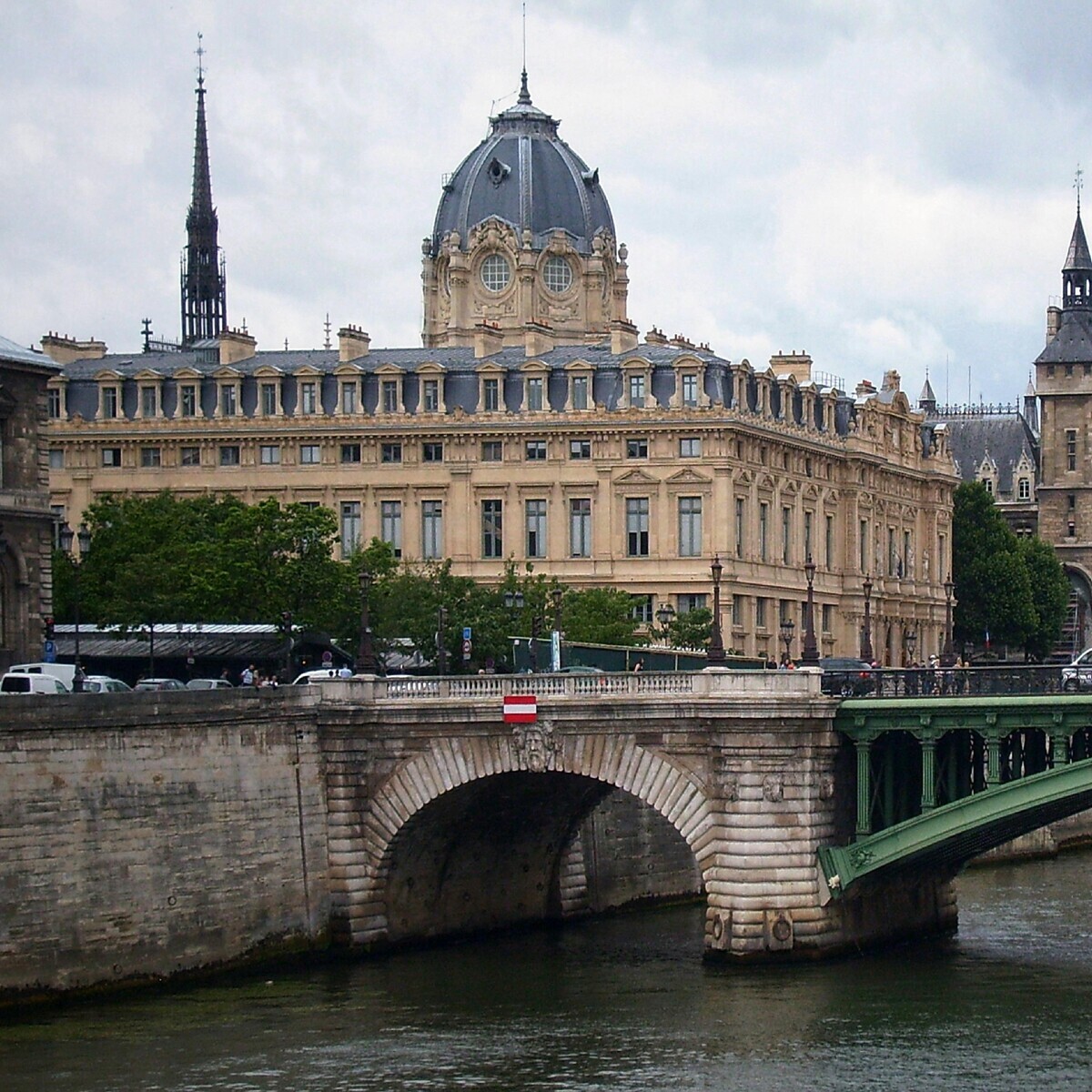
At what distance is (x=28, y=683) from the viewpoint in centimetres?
7788

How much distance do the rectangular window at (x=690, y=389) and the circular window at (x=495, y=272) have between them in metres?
27.3

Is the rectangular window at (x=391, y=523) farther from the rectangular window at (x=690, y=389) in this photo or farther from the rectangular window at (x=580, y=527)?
the rectangular window at (x=690, y=389)

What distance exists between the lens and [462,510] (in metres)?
132

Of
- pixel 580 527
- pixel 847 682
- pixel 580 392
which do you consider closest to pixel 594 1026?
pixel 847 682

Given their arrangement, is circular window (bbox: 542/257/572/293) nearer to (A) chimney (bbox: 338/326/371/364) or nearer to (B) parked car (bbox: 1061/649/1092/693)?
(A) chimney (bbox: 338/326/371/364)

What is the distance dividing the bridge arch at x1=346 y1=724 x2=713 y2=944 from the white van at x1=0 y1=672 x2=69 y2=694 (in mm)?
8710

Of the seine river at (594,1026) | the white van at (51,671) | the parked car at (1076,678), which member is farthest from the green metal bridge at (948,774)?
the white van at (51,671)

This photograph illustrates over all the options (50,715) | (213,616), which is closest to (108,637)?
(213,616)

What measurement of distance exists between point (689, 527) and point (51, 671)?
172ft

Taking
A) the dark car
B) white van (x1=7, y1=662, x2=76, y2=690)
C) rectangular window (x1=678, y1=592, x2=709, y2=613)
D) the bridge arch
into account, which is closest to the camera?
the dark car

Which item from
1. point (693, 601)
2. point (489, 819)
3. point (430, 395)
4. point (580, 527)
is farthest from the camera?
point (430, 395)

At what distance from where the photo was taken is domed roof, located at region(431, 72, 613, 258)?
6058 inches

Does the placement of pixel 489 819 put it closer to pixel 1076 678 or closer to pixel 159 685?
pixel 159 685

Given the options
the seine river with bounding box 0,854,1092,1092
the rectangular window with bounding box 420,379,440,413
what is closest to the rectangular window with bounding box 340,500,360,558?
the rectangular window with bounding box 420,379,440,413
